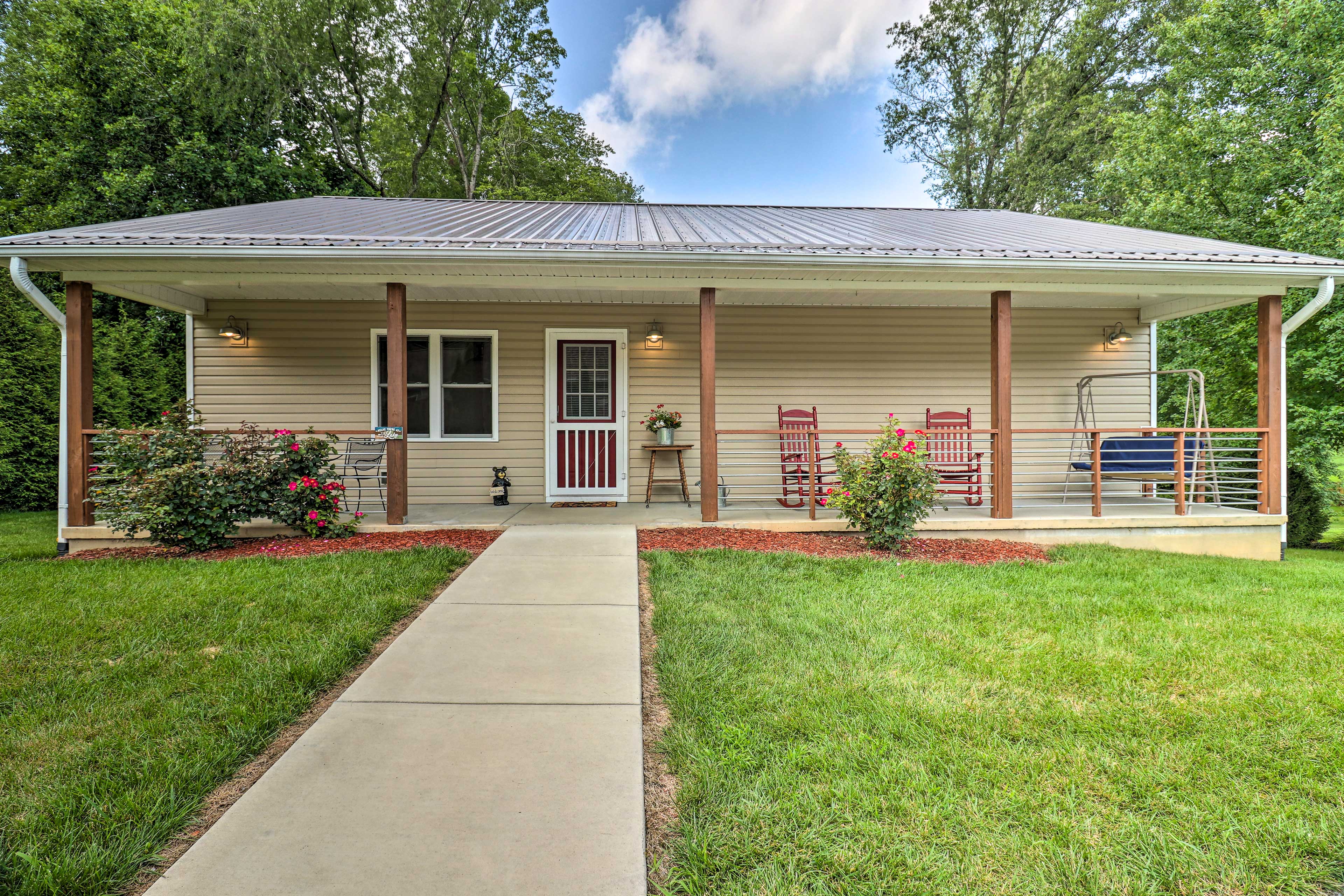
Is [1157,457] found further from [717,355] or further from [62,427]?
[62,427]

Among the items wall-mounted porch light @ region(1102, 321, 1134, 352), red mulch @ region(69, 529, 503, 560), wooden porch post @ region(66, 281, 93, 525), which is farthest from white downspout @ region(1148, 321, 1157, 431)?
wooden porch post @ region(66, 281, 93, 525)

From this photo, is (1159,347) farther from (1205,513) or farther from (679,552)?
(679,552)

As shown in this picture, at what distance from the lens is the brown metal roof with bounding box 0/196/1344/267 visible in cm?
463

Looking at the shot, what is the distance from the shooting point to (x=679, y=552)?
14.1ft

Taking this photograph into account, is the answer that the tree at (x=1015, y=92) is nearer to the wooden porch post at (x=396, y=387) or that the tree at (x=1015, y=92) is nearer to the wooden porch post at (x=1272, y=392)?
the wooden porch post at (x=1272, y=392)

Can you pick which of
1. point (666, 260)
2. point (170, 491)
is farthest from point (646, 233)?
point (170, 491)

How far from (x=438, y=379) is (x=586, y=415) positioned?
1646mm

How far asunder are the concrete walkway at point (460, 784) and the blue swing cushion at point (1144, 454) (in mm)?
5401

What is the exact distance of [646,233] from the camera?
5695 mm

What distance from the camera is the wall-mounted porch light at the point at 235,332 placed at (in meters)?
6.27

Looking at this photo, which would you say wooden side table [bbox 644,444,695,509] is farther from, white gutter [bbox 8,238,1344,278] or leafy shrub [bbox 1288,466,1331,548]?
leafy shrub [bbox 1288,466,1331,548]

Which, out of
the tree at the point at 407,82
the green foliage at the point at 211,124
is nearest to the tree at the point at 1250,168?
the tree at the point at 407,82

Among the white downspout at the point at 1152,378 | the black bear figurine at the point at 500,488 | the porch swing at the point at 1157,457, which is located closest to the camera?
the porch swing at the point at 1157,457

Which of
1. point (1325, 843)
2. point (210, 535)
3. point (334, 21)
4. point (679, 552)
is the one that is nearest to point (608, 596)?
point (679, 552)
